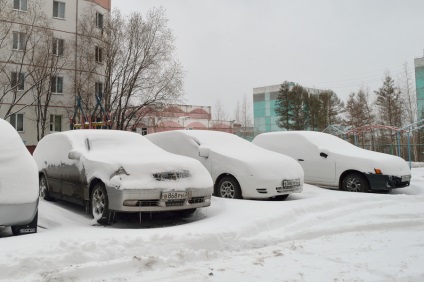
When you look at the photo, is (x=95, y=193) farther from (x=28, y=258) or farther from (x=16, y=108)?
(x=16, y=108)

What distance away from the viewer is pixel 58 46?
29.9 m

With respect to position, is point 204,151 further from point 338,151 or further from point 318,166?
point 338,151

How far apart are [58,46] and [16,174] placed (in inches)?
1118

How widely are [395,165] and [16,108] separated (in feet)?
94.0

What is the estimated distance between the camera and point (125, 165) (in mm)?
5422

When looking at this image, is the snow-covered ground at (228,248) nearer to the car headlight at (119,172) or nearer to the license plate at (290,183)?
the car headlight at (119,172)

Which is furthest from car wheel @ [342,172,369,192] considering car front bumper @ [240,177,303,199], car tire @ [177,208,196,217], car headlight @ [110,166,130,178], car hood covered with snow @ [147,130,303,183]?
car headlight @ [110,166,130,178]

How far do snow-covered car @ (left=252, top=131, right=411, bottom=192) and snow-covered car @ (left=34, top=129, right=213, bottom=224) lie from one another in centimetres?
466

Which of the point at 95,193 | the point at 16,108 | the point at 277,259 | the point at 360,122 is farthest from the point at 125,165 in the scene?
the point at 360,122

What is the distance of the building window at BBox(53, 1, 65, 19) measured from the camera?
31.2m

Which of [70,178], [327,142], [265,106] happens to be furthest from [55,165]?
[265,106]

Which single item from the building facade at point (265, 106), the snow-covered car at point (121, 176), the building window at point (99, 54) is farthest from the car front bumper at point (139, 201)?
the building facade at point (265, 106)

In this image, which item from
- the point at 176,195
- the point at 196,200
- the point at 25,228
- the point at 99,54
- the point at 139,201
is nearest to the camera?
the point at 25,228

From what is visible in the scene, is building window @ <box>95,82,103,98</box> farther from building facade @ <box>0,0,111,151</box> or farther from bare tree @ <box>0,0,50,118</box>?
bare tree @ <box>0,0,50,118</box>
